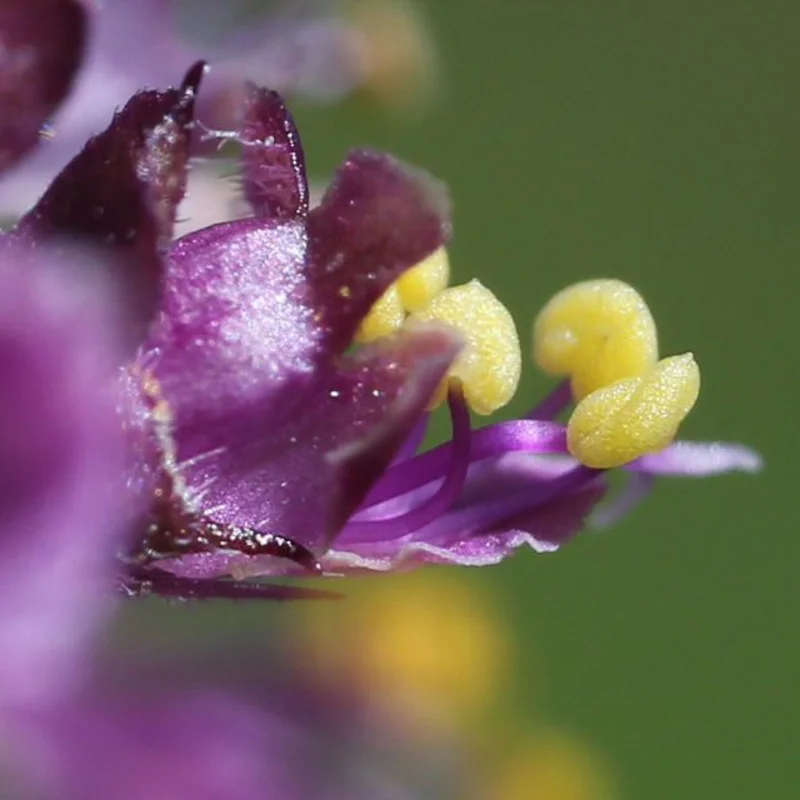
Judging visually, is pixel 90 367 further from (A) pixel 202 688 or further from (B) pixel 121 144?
(A) pixel 202 688

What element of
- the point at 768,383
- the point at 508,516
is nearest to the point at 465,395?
the point at 508,516

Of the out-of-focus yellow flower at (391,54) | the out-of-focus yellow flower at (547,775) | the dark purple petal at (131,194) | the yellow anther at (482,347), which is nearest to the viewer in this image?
the dark purple petal at (131,194)

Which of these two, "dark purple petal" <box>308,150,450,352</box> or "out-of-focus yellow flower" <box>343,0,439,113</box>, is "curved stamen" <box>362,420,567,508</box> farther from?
"out-of-focus yellow flower" <box>343,0,439,113</box>

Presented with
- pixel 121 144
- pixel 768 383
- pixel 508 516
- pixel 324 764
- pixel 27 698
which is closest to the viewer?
pixel 27 698

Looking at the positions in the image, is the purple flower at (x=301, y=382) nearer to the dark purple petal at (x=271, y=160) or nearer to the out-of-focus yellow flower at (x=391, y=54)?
the dark purple petal at (x=271, y=160)

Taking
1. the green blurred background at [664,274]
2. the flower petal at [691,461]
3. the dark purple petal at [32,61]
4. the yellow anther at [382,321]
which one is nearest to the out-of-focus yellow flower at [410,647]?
the green blurred background at [664,274]

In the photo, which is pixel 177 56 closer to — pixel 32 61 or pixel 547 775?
pixel 32 61

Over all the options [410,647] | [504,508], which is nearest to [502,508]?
[504,508]
